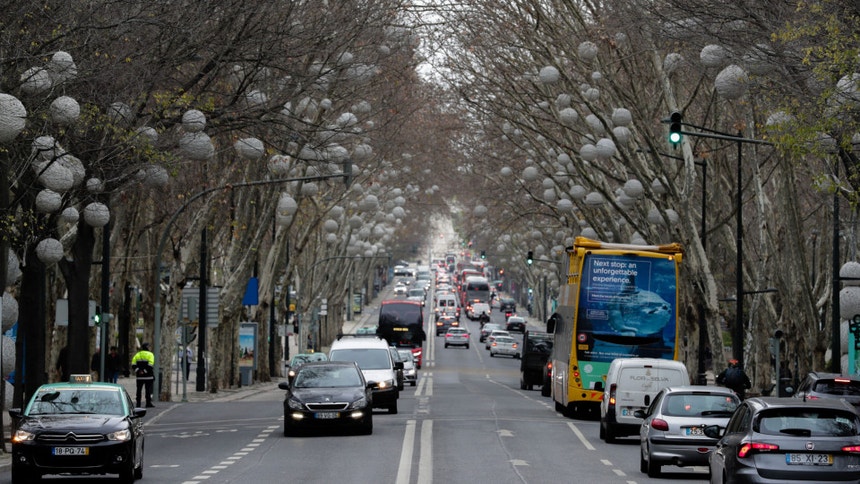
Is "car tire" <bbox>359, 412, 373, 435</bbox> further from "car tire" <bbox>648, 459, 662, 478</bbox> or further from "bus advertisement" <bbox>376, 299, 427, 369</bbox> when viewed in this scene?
"bus advertisement" <bbox>376, 299, 427, 369</bbox>

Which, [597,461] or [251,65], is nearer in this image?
[597,461]

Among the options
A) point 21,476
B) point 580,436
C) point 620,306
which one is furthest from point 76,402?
point 620,306

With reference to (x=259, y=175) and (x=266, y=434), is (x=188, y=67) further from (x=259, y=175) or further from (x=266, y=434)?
(x=259, y=175)

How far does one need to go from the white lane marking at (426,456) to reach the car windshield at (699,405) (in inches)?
A: 136

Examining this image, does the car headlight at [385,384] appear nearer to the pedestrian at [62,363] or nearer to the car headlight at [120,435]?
the pedestrian at [62,363]

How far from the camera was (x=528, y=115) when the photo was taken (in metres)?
48.0

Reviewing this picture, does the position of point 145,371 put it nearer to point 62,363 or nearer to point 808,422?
point 62,363

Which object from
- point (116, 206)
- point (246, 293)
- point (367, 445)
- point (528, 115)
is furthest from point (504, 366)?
point (367, 445)

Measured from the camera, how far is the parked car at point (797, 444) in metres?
15.4

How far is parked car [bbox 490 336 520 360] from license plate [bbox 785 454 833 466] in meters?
79.3

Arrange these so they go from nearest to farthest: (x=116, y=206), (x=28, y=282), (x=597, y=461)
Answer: (x=597, y=461) < (x=28, y=282) < (x=116, y=206)

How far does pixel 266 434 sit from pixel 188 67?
8.22 m

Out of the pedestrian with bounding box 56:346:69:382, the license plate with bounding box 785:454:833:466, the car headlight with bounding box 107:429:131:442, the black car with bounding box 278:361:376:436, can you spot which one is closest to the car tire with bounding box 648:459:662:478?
the license plate with bounding box 785:454:833:466

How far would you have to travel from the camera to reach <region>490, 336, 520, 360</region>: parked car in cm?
9494
